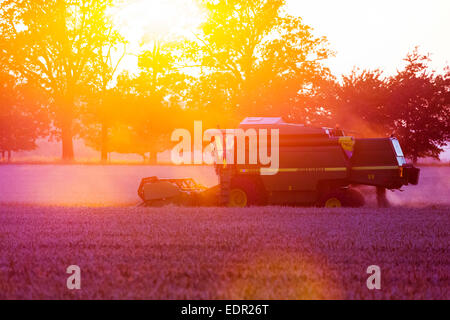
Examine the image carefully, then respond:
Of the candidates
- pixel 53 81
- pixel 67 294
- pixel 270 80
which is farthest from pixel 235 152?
pixel 53 81

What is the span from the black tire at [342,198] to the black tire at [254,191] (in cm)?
152

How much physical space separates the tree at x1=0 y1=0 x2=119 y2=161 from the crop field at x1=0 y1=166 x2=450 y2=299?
31108 mm

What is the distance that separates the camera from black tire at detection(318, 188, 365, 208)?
1609cm

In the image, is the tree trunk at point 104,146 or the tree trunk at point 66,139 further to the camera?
the tree trunk at point 104,146

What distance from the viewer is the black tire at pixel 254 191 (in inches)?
656

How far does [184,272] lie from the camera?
731 cm

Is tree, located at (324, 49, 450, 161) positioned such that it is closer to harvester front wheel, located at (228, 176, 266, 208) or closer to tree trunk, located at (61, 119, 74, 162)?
harvester front wheel, located at (228, 176, 266, 208)

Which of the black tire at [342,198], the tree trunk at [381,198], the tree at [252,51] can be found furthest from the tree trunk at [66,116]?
the black tire at [342,198]
